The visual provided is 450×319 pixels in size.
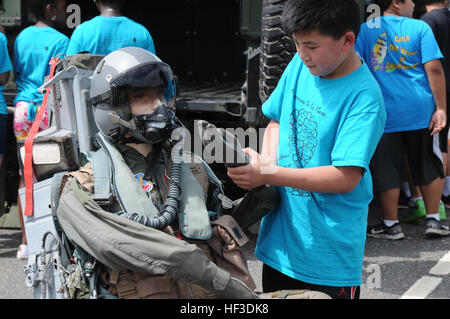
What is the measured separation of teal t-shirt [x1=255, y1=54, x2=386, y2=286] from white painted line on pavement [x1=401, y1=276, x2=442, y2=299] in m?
1.76

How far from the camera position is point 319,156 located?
234cm

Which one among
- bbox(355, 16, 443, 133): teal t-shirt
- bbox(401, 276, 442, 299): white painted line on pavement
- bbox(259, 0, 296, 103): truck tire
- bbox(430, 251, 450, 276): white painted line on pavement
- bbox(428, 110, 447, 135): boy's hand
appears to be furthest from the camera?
bbox(428, 110, 447, 135): boy's hand

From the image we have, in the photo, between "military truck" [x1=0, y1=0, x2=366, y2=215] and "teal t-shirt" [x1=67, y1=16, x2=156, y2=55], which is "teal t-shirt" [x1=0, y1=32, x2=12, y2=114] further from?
"teal t-shirt" [x1=67, y1=16, x2=156, y2=55]

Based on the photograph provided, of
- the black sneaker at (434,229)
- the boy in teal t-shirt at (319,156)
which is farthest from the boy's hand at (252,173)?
the black sneaker at (434,229)

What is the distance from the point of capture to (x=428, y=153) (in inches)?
202

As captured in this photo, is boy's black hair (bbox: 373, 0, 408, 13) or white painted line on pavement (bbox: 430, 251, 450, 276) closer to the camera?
white painted line on pavement (bbox: 430, 251, 450, 276)

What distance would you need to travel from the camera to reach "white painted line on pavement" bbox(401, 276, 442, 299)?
400 centimetres

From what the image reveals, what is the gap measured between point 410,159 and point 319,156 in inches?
123

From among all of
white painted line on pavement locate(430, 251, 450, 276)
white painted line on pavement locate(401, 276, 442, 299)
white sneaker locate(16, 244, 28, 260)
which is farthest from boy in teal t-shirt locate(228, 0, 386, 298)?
white sneaker locate(16, 244, 28, 260)

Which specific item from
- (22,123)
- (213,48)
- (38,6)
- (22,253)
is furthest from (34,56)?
(213,48)

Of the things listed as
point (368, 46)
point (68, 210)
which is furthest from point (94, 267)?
point (368, 46)

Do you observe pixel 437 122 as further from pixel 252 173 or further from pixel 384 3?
pixel 252 173

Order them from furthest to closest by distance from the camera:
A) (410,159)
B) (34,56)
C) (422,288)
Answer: (410,159)
(34,56)
(422,288)

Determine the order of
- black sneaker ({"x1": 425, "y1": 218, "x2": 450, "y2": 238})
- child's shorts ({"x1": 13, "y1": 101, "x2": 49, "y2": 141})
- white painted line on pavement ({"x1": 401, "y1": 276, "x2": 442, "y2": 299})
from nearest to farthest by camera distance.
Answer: white painted line on pavement ({"x1": 401, "y1": 276, "x2": 442, "y2": 299}), child's shorts ({"x1": 13, "y1": 101, "x2": 49, "y2": 141}), black sneaker ({"x1": 425, "y1": 218, "x2": 450, "y2": 238})
